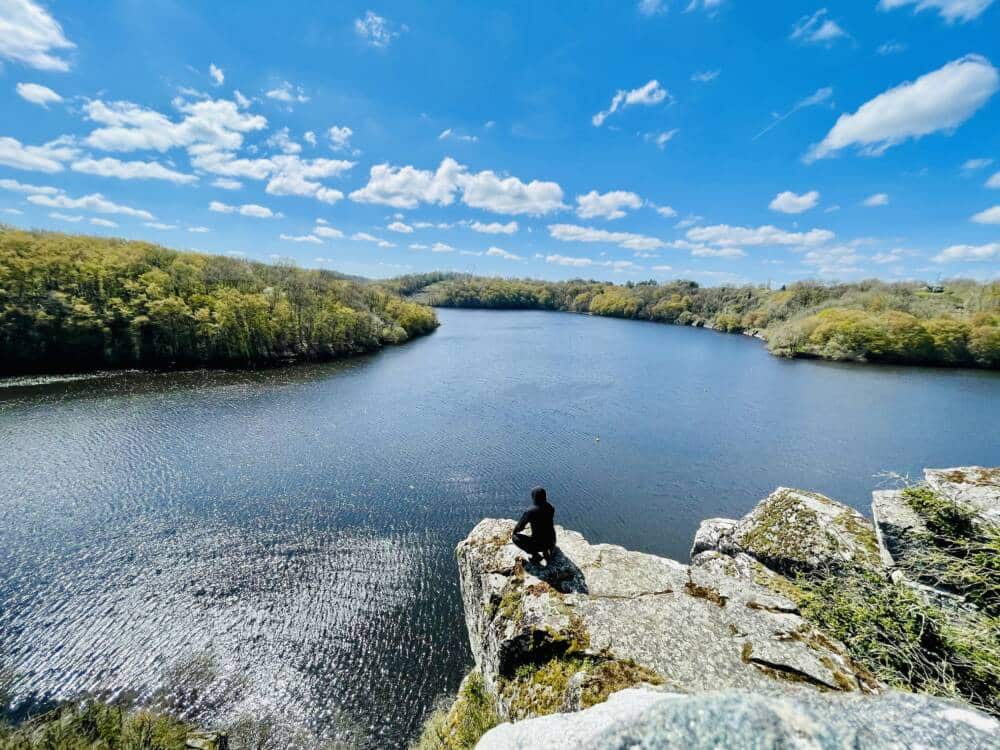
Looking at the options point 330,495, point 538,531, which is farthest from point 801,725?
point 330,495

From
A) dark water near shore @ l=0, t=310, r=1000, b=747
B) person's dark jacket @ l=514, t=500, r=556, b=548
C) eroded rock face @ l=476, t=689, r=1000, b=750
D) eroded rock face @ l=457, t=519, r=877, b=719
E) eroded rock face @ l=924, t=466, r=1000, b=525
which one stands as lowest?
dark water near shore @ l=0, t=310, r=1000, b=747

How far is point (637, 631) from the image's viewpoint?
6.93m

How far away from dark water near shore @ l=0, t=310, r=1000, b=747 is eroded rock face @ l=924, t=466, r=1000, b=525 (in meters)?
10.9

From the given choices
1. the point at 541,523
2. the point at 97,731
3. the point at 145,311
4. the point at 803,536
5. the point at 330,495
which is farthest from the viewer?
the point at 145,311

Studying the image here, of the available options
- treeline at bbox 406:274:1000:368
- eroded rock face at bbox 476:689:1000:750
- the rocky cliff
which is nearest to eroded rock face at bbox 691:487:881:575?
the rocky cliff

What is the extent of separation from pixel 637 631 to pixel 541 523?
268cm

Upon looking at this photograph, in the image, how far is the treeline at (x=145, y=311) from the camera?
45562 mm

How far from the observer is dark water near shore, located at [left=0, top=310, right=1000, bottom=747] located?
38.7ft

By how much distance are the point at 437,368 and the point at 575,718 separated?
51.5m

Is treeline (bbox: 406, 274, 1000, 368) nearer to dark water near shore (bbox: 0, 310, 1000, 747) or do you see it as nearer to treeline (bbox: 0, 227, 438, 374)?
dark water near shore (bbox: 0, 310, 1000, 747)

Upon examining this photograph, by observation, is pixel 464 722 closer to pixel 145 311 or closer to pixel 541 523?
pixel 541 523

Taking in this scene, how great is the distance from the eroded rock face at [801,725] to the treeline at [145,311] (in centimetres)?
6140

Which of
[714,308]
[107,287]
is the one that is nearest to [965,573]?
[107,287]

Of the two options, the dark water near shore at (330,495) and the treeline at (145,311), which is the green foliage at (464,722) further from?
the treeline at (145,311)
